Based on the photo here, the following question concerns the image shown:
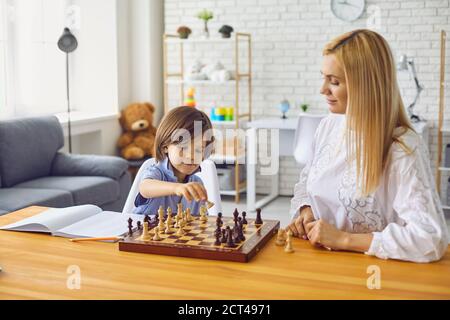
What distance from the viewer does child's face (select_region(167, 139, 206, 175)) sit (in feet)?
7.10

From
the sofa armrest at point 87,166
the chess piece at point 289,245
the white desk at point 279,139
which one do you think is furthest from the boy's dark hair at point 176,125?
the white desk at point 279,139

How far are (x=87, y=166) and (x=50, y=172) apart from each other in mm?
299

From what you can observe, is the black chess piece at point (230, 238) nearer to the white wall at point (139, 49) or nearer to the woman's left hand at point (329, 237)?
the woman's left hand at point (329, 237)

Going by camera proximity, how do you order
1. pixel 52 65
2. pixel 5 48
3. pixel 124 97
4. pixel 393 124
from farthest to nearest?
pixel 124 97
pixel 52 65
pixel 5 48
pixel 393 124

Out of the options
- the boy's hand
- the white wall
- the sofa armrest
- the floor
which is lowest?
the floor

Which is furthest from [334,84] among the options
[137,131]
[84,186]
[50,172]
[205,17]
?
[137,131]

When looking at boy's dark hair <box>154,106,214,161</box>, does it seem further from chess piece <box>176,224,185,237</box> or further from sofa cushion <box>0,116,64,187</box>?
sofa cushion <box>0,116,64,187</box>

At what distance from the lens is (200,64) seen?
19.1 feet

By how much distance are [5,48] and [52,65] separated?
601 mm

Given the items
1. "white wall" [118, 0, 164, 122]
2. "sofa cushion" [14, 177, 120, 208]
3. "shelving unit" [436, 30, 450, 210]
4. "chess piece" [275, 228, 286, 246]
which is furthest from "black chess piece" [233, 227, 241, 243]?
"white wall" [118, 0, 164, 122]

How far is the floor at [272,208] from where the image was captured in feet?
16.6

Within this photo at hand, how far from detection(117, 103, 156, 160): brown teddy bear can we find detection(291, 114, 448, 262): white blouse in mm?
3798

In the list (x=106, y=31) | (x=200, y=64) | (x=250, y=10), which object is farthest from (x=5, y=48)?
(x=250, y=10)

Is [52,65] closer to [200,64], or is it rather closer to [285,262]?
[200,64]
